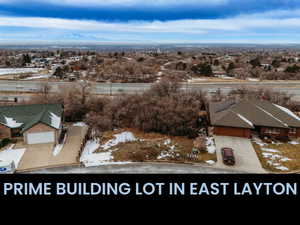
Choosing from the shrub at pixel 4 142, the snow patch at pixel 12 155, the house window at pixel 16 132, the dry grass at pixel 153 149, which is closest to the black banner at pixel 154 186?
the dry grass at pixel 153 149

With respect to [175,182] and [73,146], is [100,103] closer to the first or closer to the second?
[73,146]

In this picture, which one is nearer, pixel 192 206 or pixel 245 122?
pixel 192 206

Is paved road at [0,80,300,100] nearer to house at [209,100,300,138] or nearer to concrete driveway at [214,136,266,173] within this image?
house at [209,100,300,138]

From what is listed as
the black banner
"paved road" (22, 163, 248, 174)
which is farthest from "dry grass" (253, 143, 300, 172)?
the black banner

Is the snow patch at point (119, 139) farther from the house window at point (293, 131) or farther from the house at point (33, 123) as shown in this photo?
the house window at point (293, 131)

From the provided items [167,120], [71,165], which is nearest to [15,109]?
[71,165]

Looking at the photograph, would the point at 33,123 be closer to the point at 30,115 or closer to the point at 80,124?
the point at 30,115

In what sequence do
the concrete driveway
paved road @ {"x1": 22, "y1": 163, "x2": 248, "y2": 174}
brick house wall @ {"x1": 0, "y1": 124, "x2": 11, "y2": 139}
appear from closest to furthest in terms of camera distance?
paved road @ {"x1": 22, "y1": 163, "x2": 248, "y2": 174}, the concrete driveway, brick house wall @ {"x1": 0, "y1": 124, "x2": 11, "y2": 139}
